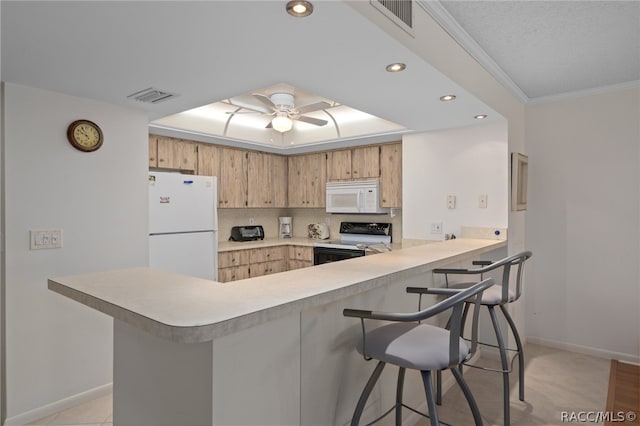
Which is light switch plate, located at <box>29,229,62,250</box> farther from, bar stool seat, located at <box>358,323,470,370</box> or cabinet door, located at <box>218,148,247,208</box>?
cabinet door, located at <box>218,148,247,208</box>

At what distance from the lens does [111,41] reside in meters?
1.64

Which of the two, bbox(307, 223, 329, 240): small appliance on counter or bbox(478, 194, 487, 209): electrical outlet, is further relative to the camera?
bbox(307, 223, 329, 240): small appliance on counter

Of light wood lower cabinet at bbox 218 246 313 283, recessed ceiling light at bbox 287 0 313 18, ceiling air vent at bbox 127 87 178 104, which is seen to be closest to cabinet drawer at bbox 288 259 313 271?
light wood lower cabinet at bbox 218 246 313 283

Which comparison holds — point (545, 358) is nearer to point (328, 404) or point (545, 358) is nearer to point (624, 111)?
point (624, 111)

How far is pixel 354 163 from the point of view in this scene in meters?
4.85

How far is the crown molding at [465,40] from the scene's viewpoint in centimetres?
196

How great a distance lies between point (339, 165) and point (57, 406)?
3769mm

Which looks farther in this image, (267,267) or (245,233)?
(245,233)

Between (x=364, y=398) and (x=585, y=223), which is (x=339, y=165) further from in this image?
(x=364, y=398)

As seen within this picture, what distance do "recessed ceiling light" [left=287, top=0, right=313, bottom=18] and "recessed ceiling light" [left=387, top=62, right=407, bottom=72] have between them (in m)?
0.68

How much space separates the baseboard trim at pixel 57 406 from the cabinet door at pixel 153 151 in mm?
2220

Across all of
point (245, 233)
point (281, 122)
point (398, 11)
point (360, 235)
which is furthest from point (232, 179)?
point (398, 11)

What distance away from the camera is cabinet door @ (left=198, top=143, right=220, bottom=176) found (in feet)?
14.6

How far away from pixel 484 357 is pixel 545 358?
1.78 feet
